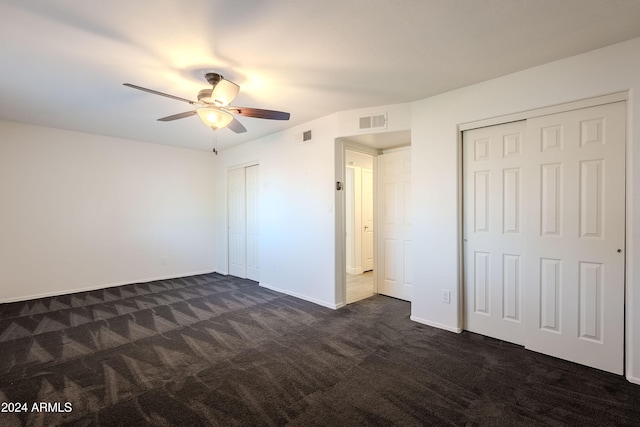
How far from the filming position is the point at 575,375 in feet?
7.37

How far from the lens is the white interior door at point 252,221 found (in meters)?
5.42

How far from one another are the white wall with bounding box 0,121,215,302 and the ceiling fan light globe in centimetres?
337

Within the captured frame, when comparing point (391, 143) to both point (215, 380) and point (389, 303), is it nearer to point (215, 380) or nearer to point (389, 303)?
point (389, 303)

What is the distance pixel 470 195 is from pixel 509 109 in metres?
0.88

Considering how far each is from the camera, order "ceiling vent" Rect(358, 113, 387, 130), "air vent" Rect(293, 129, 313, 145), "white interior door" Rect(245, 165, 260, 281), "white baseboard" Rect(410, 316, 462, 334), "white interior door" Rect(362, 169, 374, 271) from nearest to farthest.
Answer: "white baseboard" Rect(410, 316, 462, 334)
"ceiling vent" Rect(358, 113, 387, 130)
"air vent" Rect(293, 129, 313, 145)
"white interior door" Rect(245, 165, 260, 281)
"white interior door" Rect(362, 169, 374, 271)

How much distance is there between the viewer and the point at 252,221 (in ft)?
18.1

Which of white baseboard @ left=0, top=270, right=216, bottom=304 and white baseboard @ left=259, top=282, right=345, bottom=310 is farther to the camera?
white baseboard @ left=0, top=270, right=216, bottom=304

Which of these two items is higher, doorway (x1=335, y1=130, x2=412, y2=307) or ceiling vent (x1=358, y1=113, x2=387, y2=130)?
ceiling vent (x1=358, y1=113, x2=387, y2=130)

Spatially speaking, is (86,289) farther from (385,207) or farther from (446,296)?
(446,296)

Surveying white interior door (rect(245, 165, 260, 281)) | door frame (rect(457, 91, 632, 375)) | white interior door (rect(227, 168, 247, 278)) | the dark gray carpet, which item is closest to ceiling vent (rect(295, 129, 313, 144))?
white interior door (rect(245, 165, 260, 281))

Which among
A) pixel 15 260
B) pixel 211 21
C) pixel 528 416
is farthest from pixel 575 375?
pixel 15 260

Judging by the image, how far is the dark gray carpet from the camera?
6.03ft

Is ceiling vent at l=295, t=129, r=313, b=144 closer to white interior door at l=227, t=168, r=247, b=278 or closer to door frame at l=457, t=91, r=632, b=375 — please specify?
white interior door at l=227, t=168, r=247, b=278

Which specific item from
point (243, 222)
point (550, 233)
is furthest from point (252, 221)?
point (550, 233)
